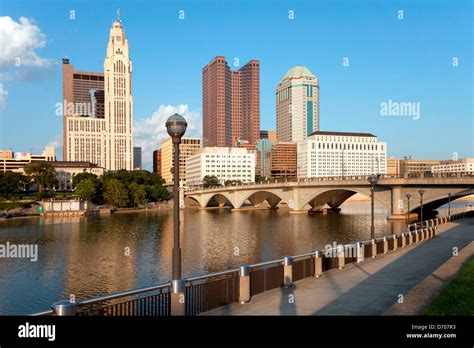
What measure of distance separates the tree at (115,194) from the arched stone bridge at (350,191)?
23392mm

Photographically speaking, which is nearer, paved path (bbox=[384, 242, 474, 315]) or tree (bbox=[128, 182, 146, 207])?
paved path (bbox=[384, 242, 474, 315])

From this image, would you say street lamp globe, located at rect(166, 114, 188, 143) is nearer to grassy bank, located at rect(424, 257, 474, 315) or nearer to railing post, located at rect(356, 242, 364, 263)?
grassy bank, located at rect(424, 257, 474, 315)

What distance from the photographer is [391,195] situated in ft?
237

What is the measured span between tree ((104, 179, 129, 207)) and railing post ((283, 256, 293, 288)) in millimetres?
100882

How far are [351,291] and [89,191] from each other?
3993 inches

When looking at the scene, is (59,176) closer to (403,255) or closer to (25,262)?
(25,262)

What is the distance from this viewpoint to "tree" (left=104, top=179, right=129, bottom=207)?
11288cm

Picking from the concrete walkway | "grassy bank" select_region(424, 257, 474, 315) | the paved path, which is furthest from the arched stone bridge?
"grassy bank" select_region(424, 257, 474, 315)

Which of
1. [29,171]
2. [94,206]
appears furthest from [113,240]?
[29,171]

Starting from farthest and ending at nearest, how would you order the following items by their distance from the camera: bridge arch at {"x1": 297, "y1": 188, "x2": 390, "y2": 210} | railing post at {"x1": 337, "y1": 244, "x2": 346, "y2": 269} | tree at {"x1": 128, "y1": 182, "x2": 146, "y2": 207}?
tree at {"x1": 128, "y1": 182, "x2": 146, "y2": 207}, bridge arch at {"x1": 297, "y1": 188, "x2": 390, "y2": 210}, railing post at {"x1": 337, "y1": 244, "x2": 346, "y2": 269}

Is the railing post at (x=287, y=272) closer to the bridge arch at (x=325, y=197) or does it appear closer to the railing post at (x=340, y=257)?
the railing post at (x=340, y=257)

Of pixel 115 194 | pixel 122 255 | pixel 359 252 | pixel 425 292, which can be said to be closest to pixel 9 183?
pixel 115 194

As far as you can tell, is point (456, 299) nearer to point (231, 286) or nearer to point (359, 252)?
point (231, 286)

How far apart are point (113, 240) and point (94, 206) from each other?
66547mm
